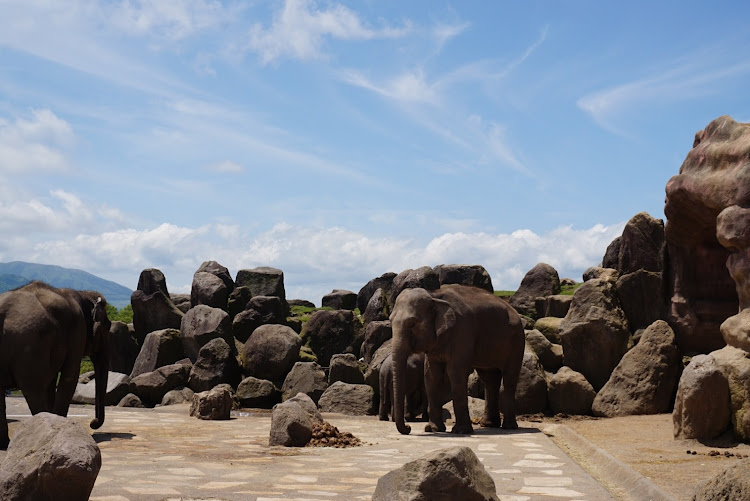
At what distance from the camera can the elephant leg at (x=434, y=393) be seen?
14633 millimetres

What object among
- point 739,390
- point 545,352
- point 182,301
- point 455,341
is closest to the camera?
point 739,390

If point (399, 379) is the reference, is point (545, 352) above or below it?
above

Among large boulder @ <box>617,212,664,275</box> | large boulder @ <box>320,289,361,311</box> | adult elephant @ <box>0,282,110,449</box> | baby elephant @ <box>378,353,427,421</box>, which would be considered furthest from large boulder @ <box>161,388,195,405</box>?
large boulder @ <box>320,289,361,311</box>

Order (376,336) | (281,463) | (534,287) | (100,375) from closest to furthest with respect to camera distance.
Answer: (281,463) → (100,375) → (376,336) → (534,287)

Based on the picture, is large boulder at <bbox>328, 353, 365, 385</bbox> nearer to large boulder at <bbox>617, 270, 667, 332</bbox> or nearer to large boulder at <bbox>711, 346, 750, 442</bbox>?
large boulder at <bbox>617, 270, 667, 332</bbox>

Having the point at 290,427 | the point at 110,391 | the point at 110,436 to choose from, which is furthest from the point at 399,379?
the point at 110,391

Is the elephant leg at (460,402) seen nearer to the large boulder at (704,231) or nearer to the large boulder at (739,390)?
the large boulder at (739,390)

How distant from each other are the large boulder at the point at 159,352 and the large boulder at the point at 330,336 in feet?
14.1

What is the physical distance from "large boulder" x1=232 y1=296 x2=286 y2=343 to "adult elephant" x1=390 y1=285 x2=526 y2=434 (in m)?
14.8

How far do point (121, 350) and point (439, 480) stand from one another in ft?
89.2

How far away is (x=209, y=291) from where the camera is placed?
32312 mm

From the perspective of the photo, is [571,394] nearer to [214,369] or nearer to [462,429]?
[462,429]

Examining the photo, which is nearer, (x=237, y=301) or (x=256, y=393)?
(x=256, y=393)

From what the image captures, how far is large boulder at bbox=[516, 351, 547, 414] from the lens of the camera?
18766mm
